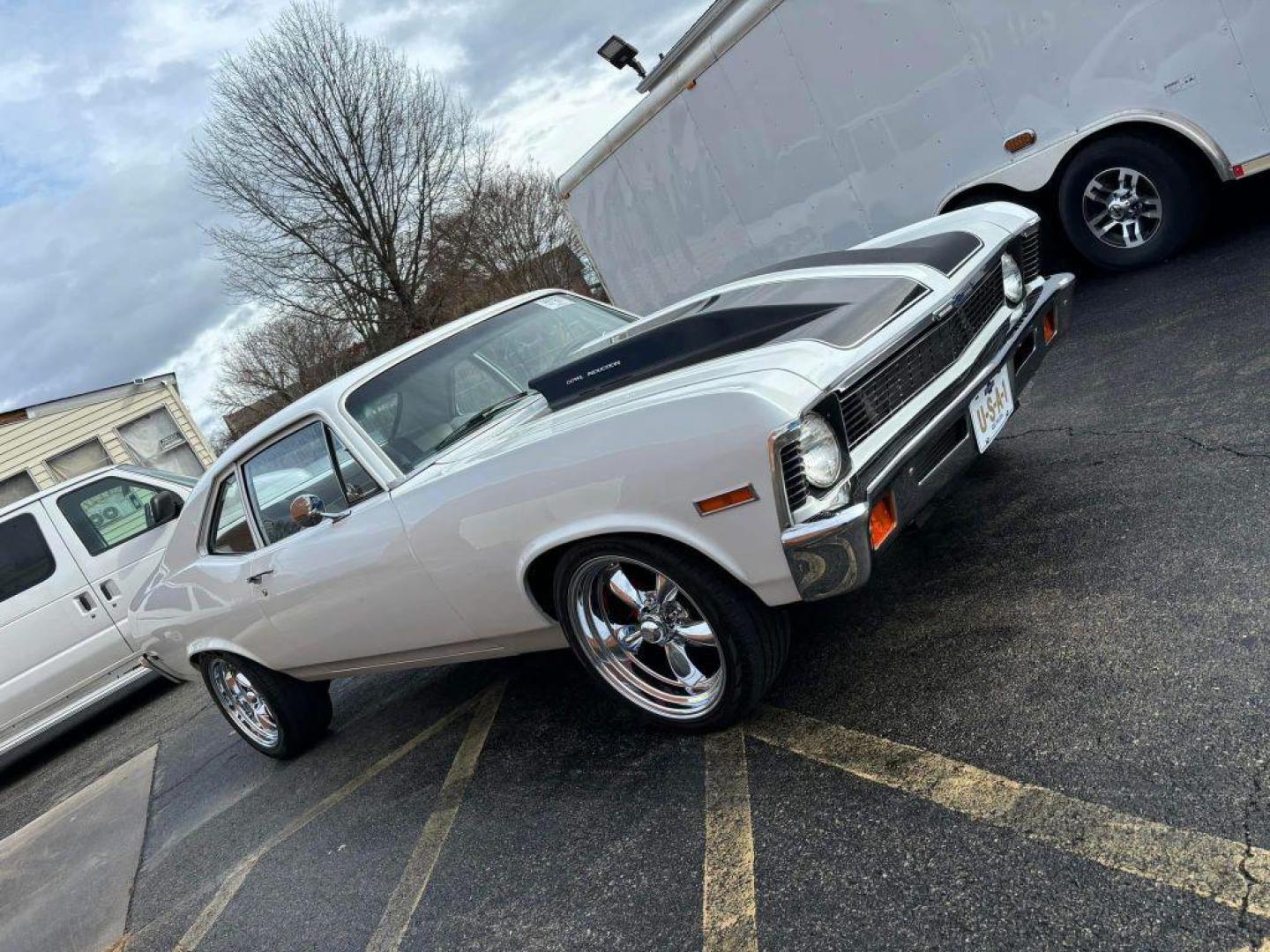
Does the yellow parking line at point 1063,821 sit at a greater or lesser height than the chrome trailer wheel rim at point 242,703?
lesser

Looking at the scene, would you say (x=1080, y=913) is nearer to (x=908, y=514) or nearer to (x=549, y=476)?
(x=908, y=514)

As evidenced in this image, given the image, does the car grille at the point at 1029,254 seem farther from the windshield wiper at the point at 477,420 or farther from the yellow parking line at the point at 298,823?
the yellow parking line at the point at 298,823

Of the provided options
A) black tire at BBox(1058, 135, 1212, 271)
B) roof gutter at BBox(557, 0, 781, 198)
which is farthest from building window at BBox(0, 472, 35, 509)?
black tire at BBox(1058, 135, 1212, 271)

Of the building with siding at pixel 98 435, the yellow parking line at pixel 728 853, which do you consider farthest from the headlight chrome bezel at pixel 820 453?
the building with siding at pixel 98 435

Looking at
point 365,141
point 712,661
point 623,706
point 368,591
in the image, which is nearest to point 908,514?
point 712,661

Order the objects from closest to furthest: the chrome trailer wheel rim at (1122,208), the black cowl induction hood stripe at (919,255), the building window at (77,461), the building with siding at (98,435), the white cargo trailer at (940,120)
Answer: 1. the black cowl induction hood stripe at (919,255)
2. the white cargo trailer at (940,120)
3. the chrome trailer wheel rim at (1122,208)
4. the building with siding at (98,435)
5. the building window at (77,461)

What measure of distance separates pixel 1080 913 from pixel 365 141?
25541mm

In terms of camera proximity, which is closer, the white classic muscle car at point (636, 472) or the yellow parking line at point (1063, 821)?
the yellow parking line at point (1063, 821)

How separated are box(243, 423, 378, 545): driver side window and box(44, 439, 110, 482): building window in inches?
640

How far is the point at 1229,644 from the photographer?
8.04 feet

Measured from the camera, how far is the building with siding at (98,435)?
17.3 m

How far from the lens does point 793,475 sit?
2.44 meters

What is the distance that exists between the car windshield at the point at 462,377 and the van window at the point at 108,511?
468cm

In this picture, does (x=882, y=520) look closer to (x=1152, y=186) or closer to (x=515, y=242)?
(x=1152, y=186)
